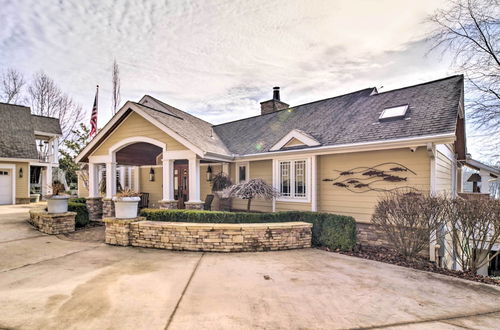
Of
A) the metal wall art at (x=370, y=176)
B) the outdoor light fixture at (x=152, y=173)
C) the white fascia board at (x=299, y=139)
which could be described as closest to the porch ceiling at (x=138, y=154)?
the outdoor light fixture at (x=152, y=173)

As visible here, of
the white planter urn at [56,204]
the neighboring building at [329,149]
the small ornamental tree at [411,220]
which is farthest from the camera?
the white planter urn at [56,204]

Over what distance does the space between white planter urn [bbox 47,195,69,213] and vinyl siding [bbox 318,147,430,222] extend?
28.4ft

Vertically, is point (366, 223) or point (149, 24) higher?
point (149, 24)

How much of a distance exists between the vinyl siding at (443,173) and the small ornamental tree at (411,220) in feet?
6.93

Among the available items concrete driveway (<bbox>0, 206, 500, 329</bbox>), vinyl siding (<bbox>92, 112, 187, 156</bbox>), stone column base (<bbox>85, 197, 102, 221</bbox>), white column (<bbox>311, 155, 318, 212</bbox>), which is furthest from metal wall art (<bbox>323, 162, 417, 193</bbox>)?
stone column base (<bbox>85, 197, 102, 221</bbox>)

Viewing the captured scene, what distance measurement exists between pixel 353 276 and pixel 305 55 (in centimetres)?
848

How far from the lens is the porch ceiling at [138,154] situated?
11487 mm

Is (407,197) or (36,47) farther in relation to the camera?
(36,47)

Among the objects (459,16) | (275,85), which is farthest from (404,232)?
(275,85)

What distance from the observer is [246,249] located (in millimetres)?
6441

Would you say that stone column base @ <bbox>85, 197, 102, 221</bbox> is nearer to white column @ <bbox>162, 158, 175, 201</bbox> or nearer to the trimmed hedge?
white column @ <bbox>162, 158, 175, 201</bbox>

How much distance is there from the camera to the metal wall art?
7469mm

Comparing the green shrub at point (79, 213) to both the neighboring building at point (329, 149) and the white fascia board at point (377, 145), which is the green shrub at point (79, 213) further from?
the white fascia board at point (377, 145)

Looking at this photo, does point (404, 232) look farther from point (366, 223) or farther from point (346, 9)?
point (346, 9)
